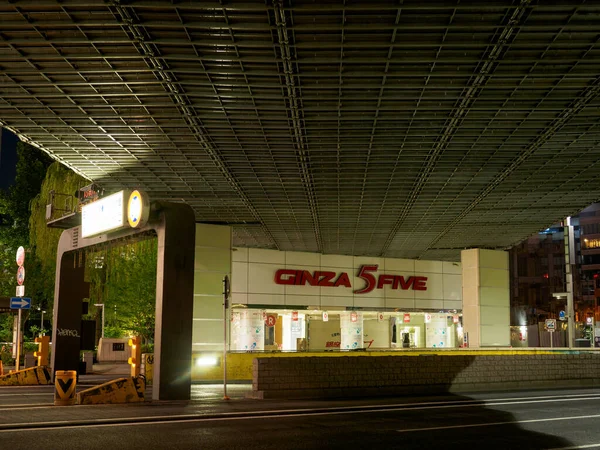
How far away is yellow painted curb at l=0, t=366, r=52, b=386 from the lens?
1019 inches

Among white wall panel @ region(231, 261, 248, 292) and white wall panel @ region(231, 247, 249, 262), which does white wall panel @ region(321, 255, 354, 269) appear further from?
white wall panel @ region(231, 261, 248, 292)

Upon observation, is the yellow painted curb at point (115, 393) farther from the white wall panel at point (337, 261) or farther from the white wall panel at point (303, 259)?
the white wall panel at point (337, 261)

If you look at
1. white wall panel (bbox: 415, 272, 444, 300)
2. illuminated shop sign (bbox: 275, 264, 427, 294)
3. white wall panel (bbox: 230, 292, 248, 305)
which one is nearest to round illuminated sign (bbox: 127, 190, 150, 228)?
white wall panel (bbox: 230, 292, 248, 305)

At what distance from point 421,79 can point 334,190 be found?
12.0m

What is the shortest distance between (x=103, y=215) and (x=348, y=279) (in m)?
27.5

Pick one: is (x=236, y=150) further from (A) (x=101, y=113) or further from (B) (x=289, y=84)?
(B) (x=289, y=84)

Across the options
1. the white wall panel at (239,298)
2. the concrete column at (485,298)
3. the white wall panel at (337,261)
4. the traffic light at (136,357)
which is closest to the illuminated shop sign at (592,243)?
the concrete column at (485,298)

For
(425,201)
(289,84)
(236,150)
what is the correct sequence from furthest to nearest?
1. (425,201)
2. (236,150)
3. (289,84)

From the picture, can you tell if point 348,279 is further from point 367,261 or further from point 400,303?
point 400,303

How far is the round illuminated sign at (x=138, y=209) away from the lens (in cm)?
1981

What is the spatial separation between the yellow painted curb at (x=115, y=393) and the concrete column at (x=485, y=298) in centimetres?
2696

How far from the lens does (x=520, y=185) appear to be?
91.0 feet

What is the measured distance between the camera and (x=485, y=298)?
1677 inches

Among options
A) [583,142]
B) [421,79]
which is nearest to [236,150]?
[421,79]
